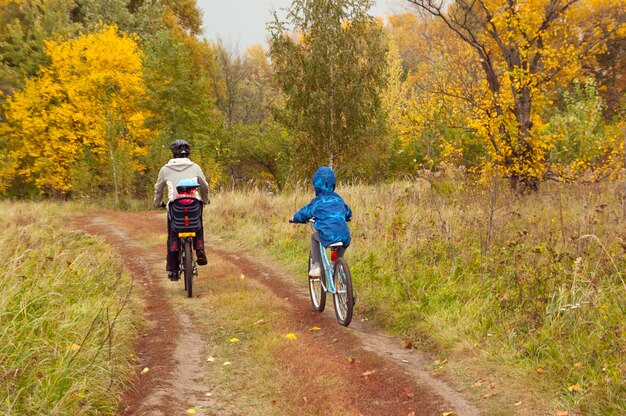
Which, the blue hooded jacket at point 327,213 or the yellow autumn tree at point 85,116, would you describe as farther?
the yellow autumn tree at point 85,116

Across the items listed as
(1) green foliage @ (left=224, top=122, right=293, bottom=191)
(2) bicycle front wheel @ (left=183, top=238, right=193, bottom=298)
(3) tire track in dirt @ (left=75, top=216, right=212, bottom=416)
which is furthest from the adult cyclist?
(1) green foliage @ (left=224, top=122, right=293, bottom=191)

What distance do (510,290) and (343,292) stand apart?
2.01m

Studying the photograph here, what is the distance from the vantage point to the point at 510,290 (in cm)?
593

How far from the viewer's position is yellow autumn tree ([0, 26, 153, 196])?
91.1 feet

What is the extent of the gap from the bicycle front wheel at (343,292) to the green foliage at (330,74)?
17069 mm

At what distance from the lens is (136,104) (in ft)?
95.0

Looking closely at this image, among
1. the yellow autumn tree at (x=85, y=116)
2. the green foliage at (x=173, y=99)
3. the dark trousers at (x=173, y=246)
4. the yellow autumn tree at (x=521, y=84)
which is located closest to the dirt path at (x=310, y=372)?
the dark trousers at (x=173, y=246)

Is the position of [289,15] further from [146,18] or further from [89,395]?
[89,395]

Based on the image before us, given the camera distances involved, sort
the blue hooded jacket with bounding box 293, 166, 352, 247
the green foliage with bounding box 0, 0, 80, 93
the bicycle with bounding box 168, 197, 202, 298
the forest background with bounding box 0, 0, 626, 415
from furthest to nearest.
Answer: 1. the green foliage with bounding box 0, 0, 80, 93
2. the bicycle with bounding box 168, 197, 202, 298
3. the blue hooded jacket with bounding box 293, 166, 352, 247
4. the forest background with bounding box 0, 0, 626, 415

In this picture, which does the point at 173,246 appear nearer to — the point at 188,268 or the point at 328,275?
the point at 188,268

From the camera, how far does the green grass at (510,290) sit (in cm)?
416

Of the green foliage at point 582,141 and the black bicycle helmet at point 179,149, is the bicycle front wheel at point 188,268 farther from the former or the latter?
the green foliage at point 582,141

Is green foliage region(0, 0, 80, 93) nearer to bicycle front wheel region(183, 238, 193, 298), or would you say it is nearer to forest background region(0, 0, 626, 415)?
forest background region(0, 0, 626, 415)

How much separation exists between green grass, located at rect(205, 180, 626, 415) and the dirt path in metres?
0.41
